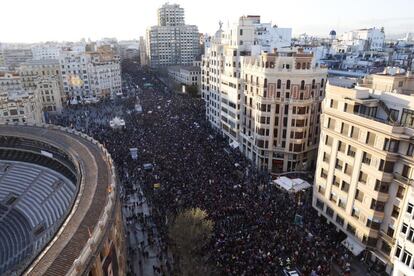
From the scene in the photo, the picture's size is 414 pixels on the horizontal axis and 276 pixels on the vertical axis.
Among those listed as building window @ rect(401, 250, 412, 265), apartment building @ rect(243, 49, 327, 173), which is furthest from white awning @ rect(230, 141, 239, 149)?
building window @ rect(401, 250, 412, 265)

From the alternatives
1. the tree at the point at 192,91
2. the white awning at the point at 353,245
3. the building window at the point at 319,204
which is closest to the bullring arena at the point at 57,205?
the white awning at the point at 353,245

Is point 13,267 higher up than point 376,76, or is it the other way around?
point 376,76

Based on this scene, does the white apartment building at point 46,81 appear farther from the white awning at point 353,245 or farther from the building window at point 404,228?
the building window at point 404,228

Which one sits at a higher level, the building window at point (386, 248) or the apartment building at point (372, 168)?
the apartment building at point (372, 168)

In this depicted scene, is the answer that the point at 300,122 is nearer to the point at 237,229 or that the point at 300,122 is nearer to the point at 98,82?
the point at 237,229

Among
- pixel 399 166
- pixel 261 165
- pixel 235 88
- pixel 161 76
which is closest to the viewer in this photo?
pixel 399 166

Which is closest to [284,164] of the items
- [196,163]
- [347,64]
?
[196,163]

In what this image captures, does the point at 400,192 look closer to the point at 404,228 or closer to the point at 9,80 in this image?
the point at 404,228
